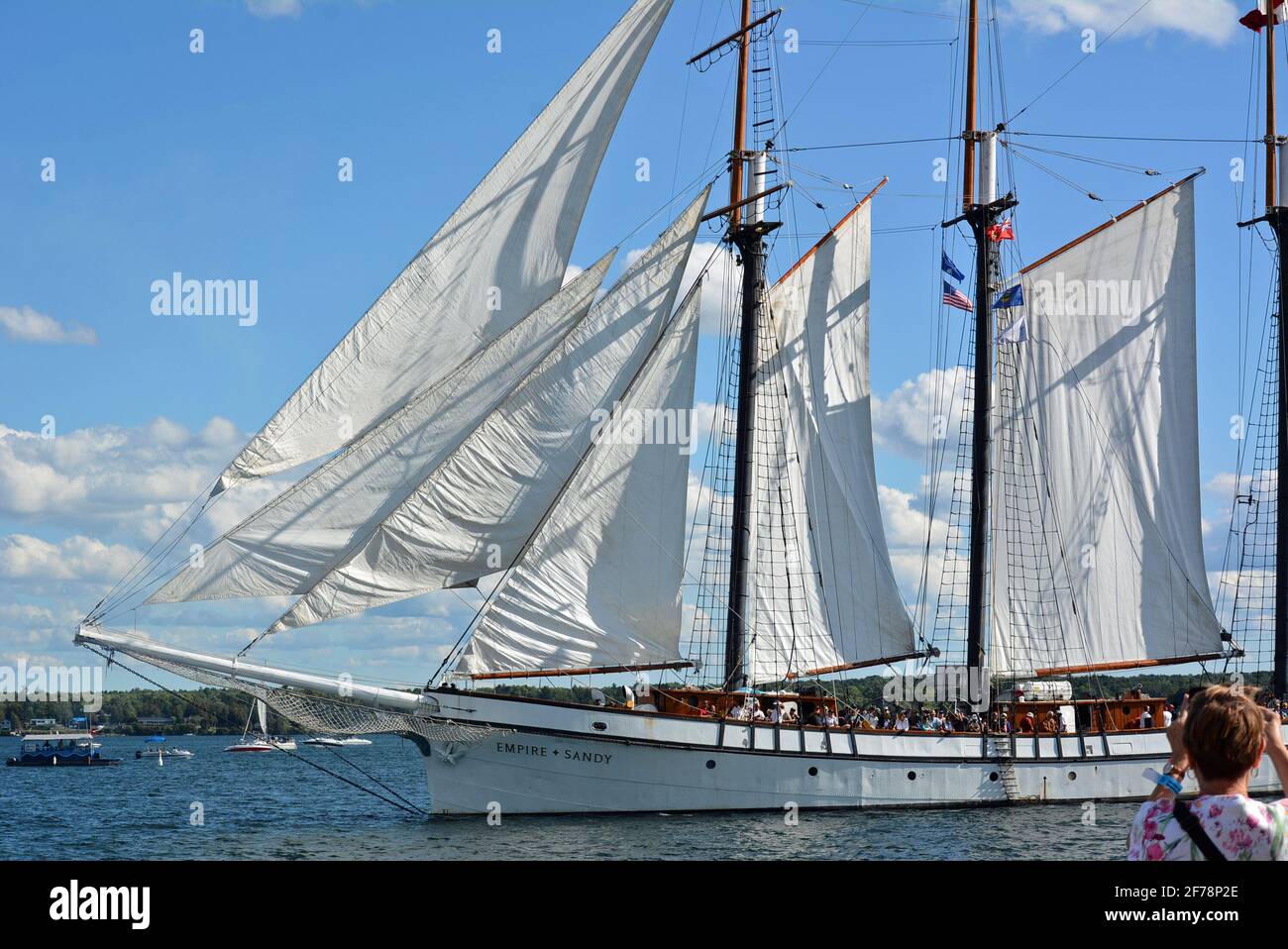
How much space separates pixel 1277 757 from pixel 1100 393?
3538 cm

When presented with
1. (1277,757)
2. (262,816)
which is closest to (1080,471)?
(262,816)

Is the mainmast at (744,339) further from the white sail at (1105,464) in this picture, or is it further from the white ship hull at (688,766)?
the white sail at (1105,464)

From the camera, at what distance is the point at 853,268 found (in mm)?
39281

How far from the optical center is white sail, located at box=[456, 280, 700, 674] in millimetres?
30812

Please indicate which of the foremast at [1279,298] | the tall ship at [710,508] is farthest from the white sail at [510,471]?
the foremast at [1279,298]

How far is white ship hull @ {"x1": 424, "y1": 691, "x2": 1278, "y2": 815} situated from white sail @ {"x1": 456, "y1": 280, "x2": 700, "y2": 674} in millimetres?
1377

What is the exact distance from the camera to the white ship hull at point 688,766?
30.9m

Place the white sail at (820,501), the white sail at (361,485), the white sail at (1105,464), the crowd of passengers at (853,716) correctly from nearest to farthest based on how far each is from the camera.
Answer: the white sail at (361,485), the crowd of passengers at (853,716), the white sail at (820,501), the white sail at (1105,464)

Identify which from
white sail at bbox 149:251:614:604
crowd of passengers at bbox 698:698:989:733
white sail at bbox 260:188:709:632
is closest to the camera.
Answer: white sail at bbox 149:251:614:604

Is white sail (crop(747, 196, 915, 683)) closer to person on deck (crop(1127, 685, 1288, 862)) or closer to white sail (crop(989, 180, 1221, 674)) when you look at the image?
white sail (crop(989, 180, 1221, 674))

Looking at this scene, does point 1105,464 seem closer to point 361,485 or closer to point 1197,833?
point 361,485

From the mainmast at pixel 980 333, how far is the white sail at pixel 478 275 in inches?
473

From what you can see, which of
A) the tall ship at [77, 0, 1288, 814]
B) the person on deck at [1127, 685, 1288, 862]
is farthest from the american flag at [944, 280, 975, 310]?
→ the person on deck at [1127, 685, 1288, 862]

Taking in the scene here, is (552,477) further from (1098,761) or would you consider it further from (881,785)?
(1098,761)
